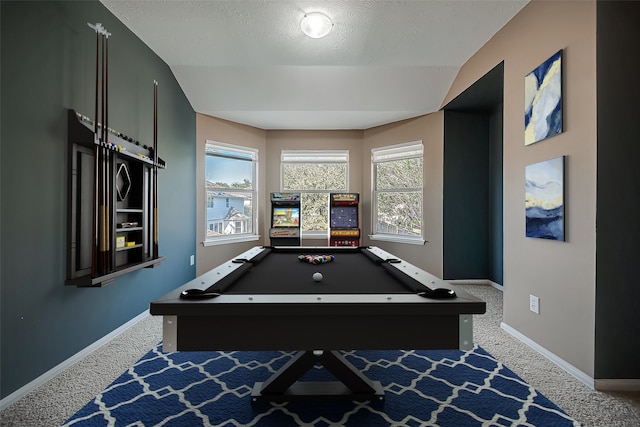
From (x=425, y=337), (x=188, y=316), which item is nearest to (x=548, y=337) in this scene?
(x=425, y=337)

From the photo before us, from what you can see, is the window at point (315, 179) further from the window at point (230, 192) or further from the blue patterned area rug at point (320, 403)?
the blue patterned area rug at point (320, 403)

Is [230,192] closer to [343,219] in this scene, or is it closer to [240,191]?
[240,191]

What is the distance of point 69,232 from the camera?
2.18 meters

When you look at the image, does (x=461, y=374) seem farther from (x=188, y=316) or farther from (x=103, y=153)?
(x=103, y=153)

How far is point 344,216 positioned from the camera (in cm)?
525

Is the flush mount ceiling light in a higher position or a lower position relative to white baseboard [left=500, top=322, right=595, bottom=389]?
higher

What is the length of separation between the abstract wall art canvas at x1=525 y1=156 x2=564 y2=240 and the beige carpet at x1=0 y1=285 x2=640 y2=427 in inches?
37.0

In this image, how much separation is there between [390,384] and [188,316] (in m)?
1.38

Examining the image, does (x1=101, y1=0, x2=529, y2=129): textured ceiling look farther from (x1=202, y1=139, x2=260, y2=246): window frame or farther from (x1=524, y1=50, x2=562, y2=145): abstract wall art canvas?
(x1=524, y1=50, x2=562, y2=145): abstract wall art canvas

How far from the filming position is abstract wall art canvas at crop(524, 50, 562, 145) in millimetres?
2236

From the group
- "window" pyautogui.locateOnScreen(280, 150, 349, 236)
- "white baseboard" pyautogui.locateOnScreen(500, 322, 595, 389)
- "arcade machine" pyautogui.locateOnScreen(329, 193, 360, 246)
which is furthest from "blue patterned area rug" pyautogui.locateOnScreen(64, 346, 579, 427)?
"window" pyautogui.locateOnScreen(280, 150, 349, 236)

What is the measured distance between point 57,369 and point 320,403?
1.81 metres

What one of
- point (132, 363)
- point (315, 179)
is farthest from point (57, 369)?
point (315, 179)

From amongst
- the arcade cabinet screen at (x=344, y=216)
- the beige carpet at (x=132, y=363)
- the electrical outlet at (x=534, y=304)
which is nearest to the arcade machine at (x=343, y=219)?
the arcade cabinet screen at (x=344, y=216)
